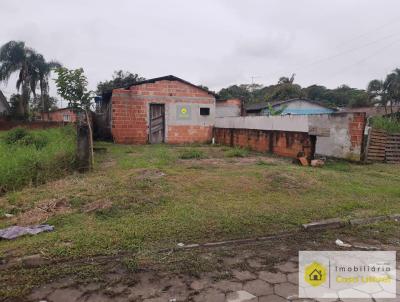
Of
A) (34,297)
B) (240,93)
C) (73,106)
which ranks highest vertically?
(240,93)

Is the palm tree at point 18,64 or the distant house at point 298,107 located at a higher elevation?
the palm tree at point 18,64

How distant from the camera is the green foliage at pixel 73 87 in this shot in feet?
32.1

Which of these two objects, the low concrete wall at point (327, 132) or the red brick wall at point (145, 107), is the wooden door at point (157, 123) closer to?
the red brick wall at point (145, 107)

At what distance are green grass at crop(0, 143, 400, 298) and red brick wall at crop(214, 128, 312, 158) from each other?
256 cm

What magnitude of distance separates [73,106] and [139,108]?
4.87 meters

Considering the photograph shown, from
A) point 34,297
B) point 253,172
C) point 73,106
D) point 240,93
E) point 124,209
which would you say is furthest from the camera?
point 240,93

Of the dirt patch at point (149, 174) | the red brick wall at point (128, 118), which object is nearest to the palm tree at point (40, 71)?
the red brick wall at point (128, 118)

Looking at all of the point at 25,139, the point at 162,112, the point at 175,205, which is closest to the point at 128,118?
the point at 162,112

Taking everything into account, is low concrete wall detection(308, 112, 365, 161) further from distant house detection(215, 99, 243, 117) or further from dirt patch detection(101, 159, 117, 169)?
distant house detection(215, 99, 243, 117)

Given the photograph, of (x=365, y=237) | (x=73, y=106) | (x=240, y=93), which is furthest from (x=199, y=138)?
(x=240, y=93)

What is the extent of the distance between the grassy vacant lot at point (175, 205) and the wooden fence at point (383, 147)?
2668mm

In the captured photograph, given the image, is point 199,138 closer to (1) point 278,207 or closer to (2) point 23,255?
(1) point 278,207

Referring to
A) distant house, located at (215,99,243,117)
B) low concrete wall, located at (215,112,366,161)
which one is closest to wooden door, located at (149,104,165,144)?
distant house, located at (215,99,243,117)

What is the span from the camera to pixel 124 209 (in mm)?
4324
